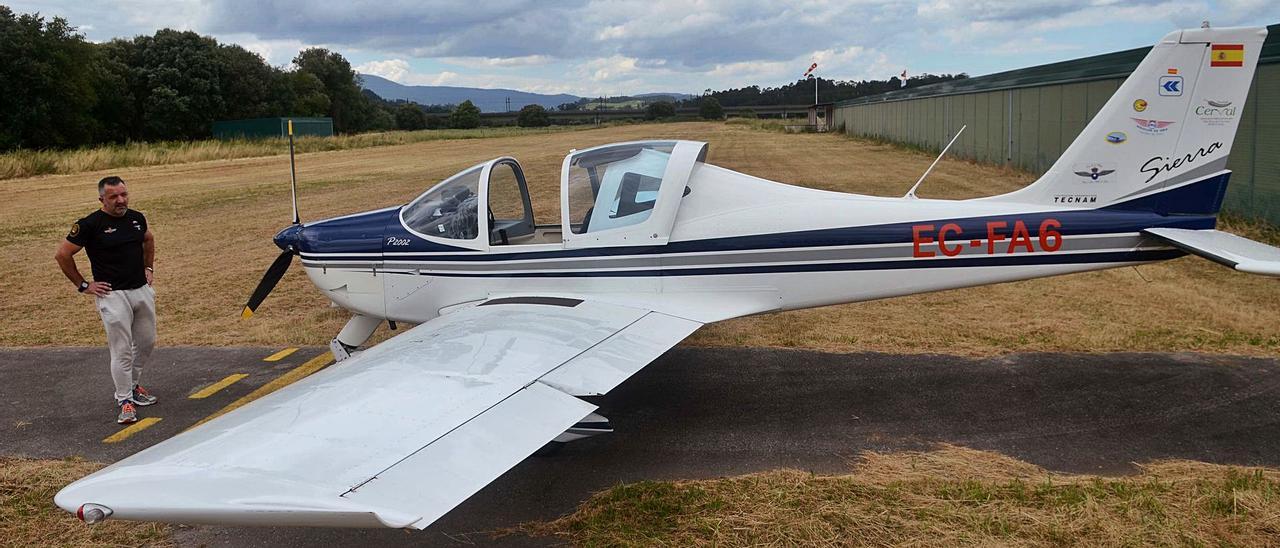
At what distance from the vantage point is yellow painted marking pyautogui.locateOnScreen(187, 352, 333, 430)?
688 cm

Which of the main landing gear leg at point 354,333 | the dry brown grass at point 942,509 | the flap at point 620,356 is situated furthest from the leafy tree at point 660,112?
the dry brown grass at point 942,509

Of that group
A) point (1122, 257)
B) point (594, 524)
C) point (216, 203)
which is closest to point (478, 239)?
point (594, 524)

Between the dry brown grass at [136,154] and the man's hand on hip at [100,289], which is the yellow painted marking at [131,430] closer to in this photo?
the man's hand on hip at [100,289]

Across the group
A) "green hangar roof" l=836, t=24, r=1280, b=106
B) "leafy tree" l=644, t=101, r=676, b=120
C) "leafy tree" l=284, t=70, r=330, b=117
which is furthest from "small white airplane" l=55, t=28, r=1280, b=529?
"leafy tree" l=644, t=101, r=676, b=120

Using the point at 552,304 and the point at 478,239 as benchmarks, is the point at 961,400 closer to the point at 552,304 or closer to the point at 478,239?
the point at 552,304

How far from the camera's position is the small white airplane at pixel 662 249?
15.6ft

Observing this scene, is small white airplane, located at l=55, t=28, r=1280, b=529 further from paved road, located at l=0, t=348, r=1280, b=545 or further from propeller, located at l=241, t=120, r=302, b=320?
paved road, located at l=0, t=348, r=1280, b=545

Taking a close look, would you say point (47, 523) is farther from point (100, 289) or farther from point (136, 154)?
point (136, 154)

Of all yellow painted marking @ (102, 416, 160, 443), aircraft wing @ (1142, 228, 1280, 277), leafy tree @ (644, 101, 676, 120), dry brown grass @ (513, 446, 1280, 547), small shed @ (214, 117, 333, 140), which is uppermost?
leafy tree @ (644, 101, 676, 120)

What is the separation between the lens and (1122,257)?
19.7 ft

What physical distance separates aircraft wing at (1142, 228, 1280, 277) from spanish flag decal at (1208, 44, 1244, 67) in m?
1.12

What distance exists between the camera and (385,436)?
12.7ft

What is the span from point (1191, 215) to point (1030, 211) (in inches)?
40.8

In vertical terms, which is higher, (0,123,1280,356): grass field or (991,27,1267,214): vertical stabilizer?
(991,27,1267,214): vertical stabilizer
